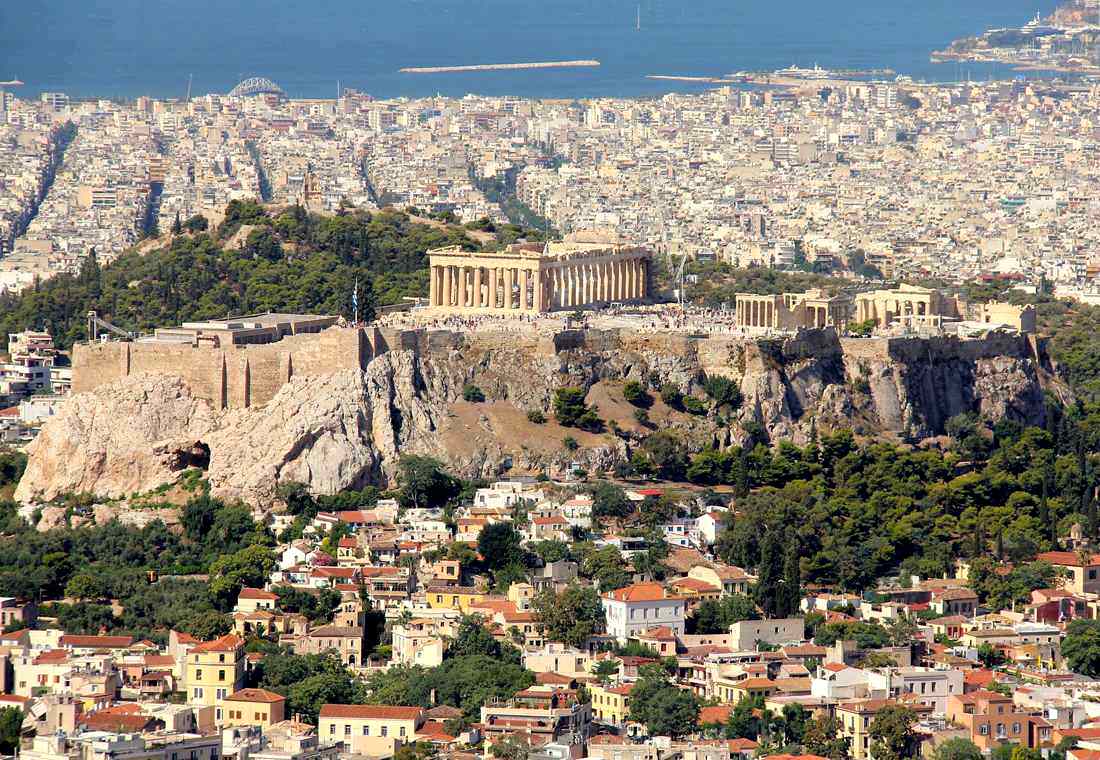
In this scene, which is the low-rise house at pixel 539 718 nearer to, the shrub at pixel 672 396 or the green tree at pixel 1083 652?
the green tree at pixel 1083 652

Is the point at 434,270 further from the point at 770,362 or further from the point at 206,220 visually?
the point at 206,220

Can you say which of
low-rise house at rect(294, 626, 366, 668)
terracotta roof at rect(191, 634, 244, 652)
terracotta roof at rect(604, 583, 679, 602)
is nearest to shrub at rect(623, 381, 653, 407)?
terracotta roof at rect(604, 583, 679, 602)

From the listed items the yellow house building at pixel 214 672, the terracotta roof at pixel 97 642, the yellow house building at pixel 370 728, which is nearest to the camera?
the yellow house building at pixel 370 728

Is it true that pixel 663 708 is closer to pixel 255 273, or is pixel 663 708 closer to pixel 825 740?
pixel 825 740

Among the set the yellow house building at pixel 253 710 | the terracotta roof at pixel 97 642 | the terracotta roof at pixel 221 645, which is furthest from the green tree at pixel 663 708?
the terracotta roof at pixel 97 642

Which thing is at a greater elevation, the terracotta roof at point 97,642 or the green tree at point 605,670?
the terracotta roof at point 97,642

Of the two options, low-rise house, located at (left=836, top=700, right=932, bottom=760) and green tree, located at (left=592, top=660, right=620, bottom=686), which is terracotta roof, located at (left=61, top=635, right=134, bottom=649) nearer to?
green tree, located at (left=592, top=660, right=620, bottom=686)

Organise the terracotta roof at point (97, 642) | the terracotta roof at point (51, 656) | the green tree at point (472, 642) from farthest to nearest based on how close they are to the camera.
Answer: the terracotta roof at point (97, 642) < the green tree at point (472, 642) < the terracotta roof at point (51, 656)
